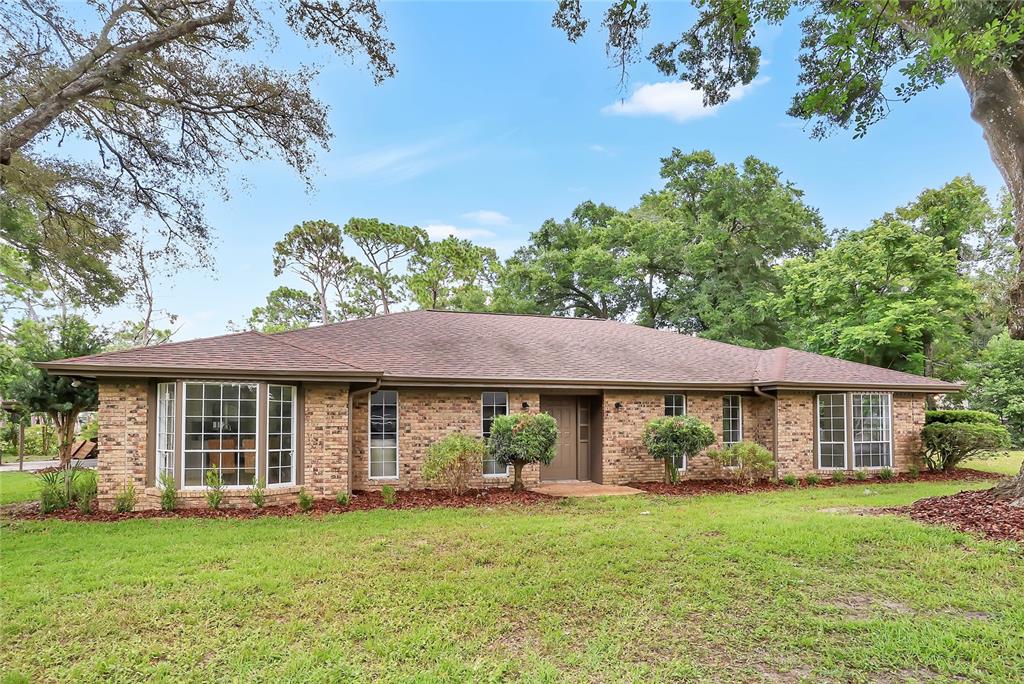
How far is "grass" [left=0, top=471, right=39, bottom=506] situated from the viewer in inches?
428

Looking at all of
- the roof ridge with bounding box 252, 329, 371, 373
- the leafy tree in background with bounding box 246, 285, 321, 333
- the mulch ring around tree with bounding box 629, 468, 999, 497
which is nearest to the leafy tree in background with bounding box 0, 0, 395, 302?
the roof ridge with bounding box 252, 329, 371, 373

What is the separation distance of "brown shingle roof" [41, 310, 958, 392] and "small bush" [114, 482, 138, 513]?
197cm

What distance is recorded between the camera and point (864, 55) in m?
7.95

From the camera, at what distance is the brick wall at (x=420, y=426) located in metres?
10.9

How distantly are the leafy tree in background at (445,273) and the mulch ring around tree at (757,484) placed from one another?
1877cm

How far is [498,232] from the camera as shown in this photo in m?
30.3

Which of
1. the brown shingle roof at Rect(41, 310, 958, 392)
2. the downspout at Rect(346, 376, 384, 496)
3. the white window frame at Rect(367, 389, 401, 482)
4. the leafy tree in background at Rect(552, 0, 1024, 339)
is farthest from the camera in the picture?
the white window frame at Rect(367, 389, 401, 482)

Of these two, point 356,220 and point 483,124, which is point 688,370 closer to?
point 483,124

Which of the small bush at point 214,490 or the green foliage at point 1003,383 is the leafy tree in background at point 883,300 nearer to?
the green foliage at point 1003,383

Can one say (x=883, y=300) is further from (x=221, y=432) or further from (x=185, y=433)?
(x=185, y=433)

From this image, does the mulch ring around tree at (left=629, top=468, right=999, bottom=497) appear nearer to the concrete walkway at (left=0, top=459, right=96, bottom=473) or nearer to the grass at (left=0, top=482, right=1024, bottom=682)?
the grass at (left=0, top=482, right=1024, bottom=682)

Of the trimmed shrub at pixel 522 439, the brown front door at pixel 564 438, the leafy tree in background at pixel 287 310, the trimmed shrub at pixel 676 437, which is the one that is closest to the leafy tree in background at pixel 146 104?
the trimmed shrub at pixel 522 439

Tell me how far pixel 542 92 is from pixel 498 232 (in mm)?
15589

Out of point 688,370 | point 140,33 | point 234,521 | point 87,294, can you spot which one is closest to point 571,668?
point 234,521
